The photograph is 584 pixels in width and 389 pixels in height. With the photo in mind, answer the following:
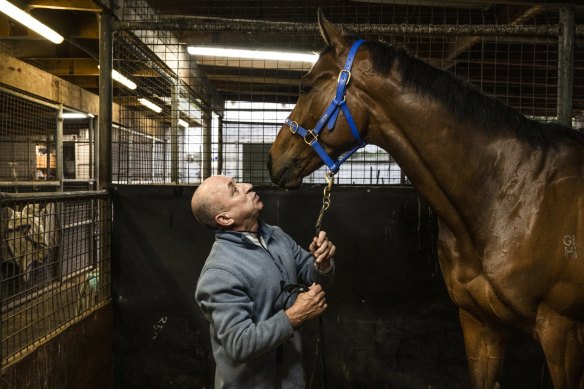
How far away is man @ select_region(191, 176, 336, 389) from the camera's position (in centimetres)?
143

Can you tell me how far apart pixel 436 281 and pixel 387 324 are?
468 millimetres

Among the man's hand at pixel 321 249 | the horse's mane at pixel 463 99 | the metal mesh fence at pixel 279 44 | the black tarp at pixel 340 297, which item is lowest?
the black tarp at pixel 340 297

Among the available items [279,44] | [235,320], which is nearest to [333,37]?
[235,320]

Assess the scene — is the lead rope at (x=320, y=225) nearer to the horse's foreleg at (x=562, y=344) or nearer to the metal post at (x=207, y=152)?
the horse's foreleg at (x=562, y=344)

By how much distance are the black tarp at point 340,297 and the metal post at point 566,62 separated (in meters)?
1.16

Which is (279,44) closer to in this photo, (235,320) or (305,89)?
(305,89)

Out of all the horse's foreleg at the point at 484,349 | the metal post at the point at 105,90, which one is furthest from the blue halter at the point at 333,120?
the metal post at the point at 105,90

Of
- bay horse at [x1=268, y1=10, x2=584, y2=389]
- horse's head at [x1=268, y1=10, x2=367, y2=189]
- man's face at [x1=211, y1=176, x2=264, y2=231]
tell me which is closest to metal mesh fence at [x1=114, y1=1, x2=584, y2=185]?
bay horse at [x1=268, y1=10, x2=584, y2=389]

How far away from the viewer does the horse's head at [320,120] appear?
1.88 metres

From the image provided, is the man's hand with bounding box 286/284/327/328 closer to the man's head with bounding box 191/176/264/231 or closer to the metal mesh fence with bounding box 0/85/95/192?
the man's head with bounding box 191/176/264/231

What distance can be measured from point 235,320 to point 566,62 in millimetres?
2848

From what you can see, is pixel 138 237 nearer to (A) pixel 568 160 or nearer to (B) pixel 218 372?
(B) pixel 218 372

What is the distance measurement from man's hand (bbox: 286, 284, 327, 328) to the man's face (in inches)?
15.5

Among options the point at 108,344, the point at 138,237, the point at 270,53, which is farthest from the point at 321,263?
the point at 270,53
